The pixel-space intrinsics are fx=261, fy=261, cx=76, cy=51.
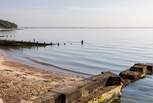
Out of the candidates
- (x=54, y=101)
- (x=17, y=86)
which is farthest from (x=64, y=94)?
(x=17, y=86)

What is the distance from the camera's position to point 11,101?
1451cm

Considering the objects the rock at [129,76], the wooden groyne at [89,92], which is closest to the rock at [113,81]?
the wooden groyne at [89,92]

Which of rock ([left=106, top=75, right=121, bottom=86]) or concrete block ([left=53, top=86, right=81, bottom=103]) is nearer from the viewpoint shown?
concrete block ([left=53, top=86, right=81, bottom=103])

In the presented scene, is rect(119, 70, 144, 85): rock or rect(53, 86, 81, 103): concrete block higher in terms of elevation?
rect(53, 86, 81, 103): concrete block

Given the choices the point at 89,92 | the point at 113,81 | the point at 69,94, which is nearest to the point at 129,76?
the point at 113,81

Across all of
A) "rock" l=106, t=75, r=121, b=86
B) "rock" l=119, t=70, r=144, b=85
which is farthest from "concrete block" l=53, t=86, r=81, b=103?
"rock" l=119, t=70, r=144, b=85

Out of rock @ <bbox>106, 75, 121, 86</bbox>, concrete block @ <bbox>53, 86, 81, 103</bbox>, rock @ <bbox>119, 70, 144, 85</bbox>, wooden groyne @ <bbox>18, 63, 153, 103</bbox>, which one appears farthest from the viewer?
rock @ <bbox>119, 70, 144, 85</bbox>

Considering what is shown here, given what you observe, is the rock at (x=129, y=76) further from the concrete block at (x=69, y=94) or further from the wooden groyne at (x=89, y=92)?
the concrete block at (x=69, y=94)

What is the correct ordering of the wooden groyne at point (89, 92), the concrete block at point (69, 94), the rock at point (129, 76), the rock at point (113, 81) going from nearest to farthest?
the wooden groyne at point (89, 92) < the concrete block at point (69, 94) < the rock at point (113, 81) < the rock at point (129, 76)

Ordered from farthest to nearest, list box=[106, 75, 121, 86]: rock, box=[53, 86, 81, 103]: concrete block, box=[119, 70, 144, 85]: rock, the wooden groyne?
1. box=[119, 70, 144, 85]: rock
2. box=[106, 75, 121, 86]: rock
3. box=[53, 86, 81, 103]: concrete block
4. the wooden groyne

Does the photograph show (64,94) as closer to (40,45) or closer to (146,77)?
(146,77)

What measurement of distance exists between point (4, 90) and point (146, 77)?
39.6ft

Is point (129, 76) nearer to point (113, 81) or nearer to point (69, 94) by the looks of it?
point (113, 81)

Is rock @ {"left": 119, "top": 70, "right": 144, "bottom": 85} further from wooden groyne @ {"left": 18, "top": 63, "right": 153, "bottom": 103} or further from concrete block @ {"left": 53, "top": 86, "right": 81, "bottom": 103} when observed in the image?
concrete block @ {"left": 53, "top": 86, "right": 81, "bottom": 103}
